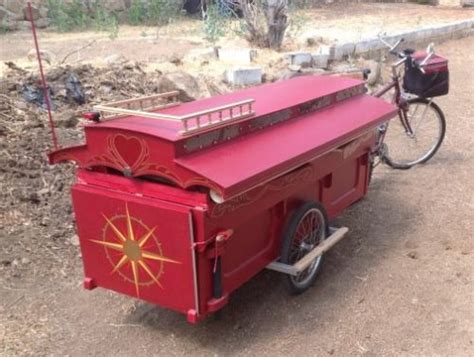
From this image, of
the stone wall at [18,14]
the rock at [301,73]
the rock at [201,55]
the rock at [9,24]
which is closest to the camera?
the rock at [301,73]

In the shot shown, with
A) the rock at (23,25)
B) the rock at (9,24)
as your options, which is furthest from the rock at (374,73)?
the rock at (9,24)

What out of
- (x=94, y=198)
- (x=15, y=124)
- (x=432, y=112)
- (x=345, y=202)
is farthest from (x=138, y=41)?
(x=94, y=198)

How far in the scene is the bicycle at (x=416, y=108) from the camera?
5.38 m

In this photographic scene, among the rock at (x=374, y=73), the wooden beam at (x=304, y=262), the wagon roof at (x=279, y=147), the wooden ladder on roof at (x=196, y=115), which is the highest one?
the wooden ladder on roof at (x=196, y=115)

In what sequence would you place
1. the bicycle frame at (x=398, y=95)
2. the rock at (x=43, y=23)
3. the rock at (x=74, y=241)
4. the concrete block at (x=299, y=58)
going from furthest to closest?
1. the rock at (x=43, y=23)
2. the concrete block at (x=299, y=58)
3. the bicycle frame at (x=398, y=95)
4. the rock at (x=74, y=241)

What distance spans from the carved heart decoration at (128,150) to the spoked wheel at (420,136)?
130 inches

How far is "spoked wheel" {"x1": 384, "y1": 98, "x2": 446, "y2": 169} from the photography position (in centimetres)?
577

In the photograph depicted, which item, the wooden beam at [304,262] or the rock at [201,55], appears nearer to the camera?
the wooden beam at [304,262]

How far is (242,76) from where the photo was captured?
23.3 feet

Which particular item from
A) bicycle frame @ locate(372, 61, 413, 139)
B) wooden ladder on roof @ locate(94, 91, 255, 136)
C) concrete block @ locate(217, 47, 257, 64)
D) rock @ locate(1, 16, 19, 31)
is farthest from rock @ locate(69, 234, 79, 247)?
rock @ locate(1, 16, 19, 31)

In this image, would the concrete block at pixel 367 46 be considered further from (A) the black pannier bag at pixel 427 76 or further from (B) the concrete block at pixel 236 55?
(A) the black pannier bag at pixel 427 76

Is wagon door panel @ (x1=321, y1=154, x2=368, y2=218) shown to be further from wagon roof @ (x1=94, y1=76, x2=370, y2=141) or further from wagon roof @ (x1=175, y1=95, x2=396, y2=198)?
wagon roof @ (x1=94, y1=76, x2=370, y2=141)

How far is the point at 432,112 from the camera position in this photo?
585cm

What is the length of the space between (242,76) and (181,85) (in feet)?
3.70
